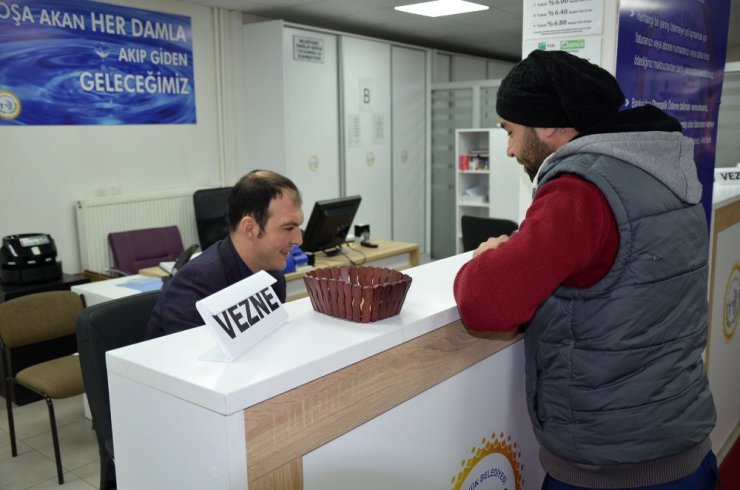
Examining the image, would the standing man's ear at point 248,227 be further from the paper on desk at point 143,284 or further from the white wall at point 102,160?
the white wall at point 102,160

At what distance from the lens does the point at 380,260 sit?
14.5 feet

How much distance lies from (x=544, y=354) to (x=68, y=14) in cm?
467

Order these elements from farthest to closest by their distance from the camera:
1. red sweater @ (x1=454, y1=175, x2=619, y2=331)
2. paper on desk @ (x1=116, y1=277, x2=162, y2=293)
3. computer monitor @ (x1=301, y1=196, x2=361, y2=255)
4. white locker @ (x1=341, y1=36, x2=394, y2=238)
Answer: white locker @ (x1=341, y1=36, x2=394, y2=238)
computer monitor @ (x1=301, y1=196, x2=361, y2=255)
paper on desk @ (x1=116, y1=277, x2=162, y2=293)
red sweater @ (x1=454, y1=175, x2=619, y2=331)

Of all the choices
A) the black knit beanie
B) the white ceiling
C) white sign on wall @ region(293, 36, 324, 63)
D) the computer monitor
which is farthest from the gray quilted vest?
white sign on wall @ region(293, 36, 324, 63)

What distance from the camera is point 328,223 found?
402 centimetres

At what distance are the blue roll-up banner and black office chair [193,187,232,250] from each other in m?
0.70

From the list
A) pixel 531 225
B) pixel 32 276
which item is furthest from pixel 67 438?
pixel 531 225

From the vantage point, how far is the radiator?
495cm

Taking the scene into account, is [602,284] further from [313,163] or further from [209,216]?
[313,163]

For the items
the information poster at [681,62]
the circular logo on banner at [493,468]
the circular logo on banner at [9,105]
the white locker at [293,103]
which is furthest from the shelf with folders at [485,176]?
the circular logo on banner at [493,468]

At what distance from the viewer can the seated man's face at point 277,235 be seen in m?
1.99

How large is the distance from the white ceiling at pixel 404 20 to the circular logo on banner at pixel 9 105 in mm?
1738

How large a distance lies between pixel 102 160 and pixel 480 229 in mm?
2981

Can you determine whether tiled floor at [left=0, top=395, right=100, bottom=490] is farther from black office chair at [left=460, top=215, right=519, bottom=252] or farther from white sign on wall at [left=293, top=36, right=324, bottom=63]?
white sign on wall at [left=293, top=36, right=324, bottom=63]
